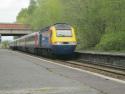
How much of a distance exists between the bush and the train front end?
11.5 meters

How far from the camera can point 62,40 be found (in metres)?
32.6

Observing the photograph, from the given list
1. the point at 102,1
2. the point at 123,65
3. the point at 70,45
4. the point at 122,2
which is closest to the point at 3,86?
the point at 123,65

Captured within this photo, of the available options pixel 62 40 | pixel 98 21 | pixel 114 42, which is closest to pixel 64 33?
pixel 62 40

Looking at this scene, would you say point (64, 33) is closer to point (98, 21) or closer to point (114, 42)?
point (114, 42)

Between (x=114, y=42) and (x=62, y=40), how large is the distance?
42.3ft

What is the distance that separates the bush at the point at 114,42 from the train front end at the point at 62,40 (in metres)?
11.5

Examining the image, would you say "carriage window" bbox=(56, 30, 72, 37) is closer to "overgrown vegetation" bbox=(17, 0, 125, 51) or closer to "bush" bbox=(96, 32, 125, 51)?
"bush" bbox=(96, 32, 125, 51)

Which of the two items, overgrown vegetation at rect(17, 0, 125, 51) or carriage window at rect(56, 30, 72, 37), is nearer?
carriage window at rect(56, 30, 72, 37)

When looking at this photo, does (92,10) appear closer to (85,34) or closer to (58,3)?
(85,34)

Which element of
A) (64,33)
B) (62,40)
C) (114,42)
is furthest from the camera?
(114,42)

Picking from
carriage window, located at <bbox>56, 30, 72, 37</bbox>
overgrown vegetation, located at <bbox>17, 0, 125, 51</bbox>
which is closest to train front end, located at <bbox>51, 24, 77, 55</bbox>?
carriage window, located at <bbox>56, 30, 72, 37</bbox>

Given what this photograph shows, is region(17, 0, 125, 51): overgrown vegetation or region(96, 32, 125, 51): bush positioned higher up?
region(17, 0, 125, 51): overgrown vegetation

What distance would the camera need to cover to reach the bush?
43.6 m

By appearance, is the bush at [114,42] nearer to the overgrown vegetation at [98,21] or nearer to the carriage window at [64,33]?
the overgrown vegetation at [98,21]
